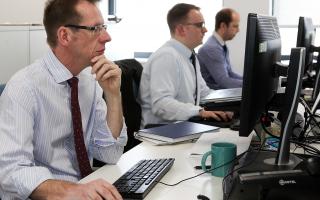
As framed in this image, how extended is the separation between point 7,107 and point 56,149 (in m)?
0.26

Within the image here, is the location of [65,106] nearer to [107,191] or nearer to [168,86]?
[107,191]

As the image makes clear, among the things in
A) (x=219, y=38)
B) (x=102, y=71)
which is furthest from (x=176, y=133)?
(x=219, y=38)

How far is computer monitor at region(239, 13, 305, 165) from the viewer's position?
1.17m

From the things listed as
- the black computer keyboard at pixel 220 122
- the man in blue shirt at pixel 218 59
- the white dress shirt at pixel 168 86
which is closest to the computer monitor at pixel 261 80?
the black computer keyboard at pixel 220 122

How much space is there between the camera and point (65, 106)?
1.57 m

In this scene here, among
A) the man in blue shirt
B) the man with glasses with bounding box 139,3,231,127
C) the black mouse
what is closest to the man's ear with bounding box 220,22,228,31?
the man in blue shirt

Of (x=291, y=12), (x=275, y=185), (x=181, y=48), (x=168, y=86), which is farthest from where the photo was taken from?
(x=291, y=12)

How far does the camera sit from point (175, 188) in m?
1.34

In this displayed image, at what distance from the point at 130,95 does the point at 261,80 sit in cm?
129

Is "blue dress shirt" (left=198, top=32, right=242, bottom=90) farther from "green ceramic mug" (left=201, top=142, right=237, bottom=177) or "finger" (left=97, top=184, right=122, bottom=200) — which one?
"finger" (left=97, top=184, right=122, bottom=200)

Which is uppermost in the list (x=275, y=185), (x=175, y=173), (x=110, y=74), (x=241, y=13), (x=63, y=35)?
(x=241, y=13)

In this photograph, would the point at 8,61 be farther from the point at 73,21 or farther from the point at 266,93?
the point at 266,93

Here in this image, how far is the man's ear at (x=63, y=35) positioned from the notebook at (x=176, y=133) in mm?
555

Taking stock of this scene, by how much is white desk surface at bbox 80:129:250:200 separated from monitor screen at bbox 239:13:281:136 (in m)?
Result: 0.21
